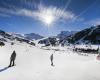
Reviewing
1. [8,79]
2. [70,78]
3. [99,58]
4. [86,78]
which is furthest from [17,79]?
[99,58]

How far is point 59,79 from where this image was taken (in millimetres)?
15844

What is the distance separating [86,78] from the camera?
16.4 m

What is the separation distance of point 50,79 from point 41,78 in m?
0.88

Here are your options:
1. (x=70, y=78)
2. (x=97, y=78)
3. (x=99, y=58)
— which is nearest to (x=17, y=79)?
(x=70, y=78)

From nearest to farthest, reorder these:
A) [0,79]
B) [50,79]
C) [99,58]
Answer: [0,79]
[50,79]
[99,58]

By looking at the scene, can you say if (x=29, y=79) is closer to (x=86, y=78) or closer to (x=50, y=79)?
(x=50, y=79)

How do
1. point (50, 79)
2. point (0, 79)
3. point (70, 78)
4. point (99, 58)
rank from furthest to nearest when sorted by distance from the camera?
1. point (99, 58)
2. point (70, 78)
3. point (50, 79)
4. point (0, 79)

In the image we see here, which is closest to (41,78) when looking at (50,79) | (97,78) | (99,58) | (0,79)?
(50,79)

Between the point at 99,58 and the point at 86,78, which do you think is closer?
the point at 86,78

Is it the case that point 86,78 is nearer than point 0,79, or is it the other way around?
point 0,79

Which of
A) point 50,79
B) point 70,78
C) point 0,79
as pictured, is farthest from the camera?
point 70,78

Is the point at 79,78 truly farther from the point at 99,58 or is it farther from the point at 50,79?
the point at 99,58

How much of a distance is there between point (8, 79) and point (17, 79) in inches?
30.2

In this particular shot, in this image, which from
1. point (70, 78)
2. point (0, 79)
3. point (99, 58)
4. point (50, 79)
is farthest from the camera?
point (99, 58)
